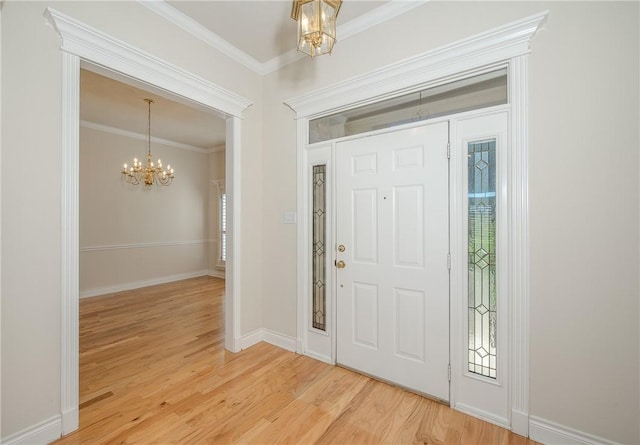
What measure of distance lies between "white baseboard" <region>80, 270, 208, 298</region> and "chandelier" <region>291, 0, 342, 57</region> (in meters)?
5.77

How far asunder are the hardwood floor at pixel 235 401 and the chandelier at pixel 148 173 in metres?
2.84

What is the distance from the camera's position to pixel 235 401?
217 cm

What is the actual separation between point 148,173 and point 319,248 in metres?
3.90

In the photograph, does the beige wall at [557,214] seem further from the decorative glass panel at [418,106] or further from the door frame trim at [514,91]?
the decorative glass panel at [418,106]

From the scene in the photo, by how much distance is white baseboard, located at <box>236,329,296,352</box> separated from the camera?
303 centimetres

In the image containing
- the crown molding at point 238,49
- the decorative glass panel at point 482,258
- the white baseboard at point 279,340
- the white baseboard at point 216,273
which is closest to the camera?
the decorative glass panel at point 482,258

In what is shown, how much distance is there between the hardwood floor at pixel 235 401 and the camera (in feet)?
6.01

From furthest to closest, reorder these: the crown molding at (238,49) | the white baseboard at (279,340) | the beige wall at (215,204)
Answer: the beige wall at (215,204) < the white baseboard at (279,340) < the crown molding at (238,49)

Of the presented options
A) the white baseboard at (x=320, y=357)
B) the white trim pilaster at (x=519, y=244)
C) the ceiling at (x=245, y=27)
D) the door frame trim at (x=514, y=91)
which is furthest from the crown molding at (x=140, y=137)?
the white trim pilaster at (x=519, y=244)

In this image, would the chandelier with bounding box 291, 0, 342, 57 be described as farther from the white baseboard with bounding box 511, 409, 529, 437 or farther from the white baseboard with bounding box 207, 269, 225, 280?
the white baseboard with bounding box 207, 269, 225, 280

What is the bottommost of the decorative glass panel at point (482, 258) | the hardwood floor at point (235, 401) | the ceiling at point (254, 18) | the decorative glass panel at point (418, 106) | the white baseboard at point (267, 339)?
the hardwood floor at point (235, 401)

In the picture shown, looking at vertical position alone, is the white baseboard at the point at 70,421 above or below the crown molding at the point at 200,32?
below

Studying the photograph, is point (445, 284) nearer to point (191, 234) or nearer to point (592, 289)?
point (592, 289)

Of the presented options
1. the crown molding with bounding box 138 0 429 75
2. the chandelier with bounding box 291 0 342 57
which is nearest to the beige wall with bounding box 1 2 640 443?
the crown molding with bounding box 138 0 429 75
